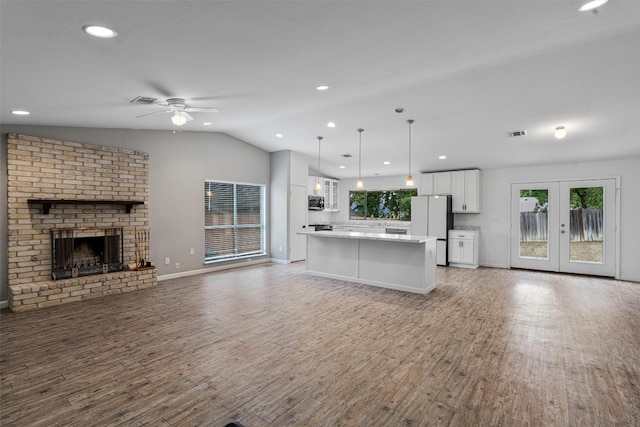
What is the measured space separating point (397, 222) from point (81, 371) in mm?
7892

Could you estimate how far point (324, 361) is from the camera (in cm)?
295

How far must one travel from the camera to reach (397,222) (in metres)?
9.33

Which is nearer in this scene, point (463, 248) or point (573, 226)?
point (573, 226)

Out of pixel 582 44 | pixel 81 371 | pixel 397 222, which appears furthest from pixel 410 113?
pixel 81 371

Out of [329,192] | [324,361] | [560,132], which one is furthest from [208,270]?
[560,132]

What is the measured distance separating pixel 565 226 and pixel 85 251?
359 inches

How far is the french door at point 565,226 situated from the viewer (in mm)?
6508

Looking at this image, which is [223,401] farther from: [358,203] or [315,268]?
[358,203]

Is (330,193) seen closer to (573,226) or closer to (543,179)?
(543,179)

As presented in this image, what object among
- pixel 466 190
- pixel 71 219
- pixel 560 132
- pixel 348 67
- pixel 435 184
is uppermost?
pixel 348 67

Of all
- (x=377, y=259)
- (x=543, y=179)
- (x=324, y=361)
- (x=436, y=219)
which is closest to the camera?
(x=324, y=361)

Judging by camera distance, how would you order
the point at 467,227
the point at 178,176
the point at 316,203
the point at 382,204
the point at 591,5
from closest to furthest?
1. the point at 591,5
2. the point at 178,176
3. the point at 467,227
4. the point at 316,203
5. the point at 382,204

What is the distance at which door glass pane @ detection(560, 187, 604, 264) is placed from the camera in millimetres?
6578

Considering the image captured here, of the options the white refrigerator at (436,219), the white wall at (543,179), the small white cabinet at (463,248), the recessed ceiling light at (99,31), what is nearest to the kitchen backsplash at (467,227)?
→ the white wall at (543,179)
